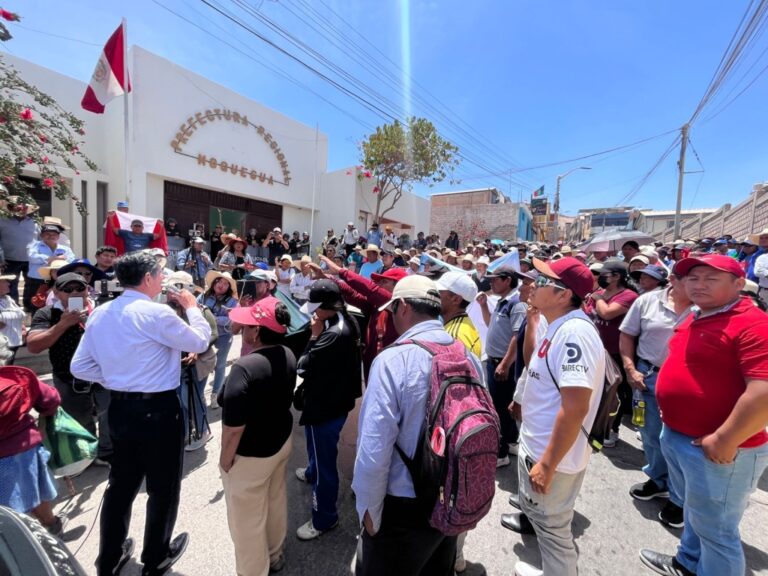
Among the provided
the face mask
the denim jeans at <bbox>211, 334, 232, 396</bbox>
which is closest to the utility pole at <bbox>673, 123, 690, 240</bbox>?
the face mask

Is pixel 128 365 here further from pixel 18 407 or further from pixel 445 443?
pixel 445 443

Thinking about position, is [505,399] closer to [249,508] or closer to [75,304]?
[249,508]

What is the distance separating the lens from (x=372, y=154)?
56.8 ft

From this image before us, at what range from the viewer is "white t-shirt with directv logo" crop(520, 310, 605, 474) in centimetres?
175

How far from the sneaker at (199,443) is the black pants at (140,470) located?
146 cm

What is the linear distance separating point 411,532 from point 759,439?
1.87 meters

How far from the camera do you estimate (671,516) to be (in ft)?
9.16

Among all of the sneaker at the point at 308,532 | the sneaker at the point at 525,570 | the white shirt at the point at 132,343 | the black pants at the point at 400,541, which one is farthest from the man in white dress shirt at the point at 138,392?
the sneaker at the point at 525,570

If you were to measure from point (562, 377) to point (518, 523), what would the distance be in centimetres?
167

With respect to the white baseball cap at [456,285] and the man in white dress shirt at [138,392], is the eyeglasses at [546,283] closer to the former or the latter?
the white baseball cap at [456,285]

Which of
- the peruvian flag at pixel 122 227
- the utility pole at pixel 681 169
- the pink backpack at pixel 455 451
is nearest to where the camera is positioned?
the pink backpack at pixel 455 451

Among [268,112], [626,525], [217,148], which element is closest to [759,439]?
[626,525]

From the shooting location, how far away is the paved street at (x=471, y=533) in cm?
239

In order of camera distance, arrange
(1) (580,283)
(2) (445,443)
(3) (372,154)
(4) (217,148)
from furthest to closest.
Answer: (3) (372,154) < (4) (217,148) < (1) (580,283) < (2) (445,443)
